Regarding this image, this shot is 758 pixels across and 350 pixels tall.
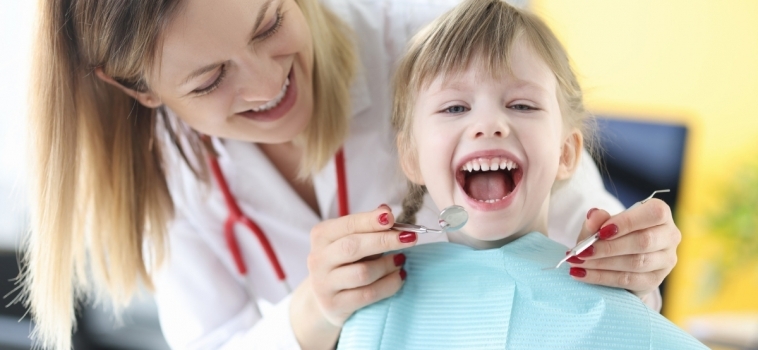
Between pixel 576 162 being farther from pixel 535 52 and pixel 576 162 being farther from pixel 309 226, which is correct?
pixel 309 226

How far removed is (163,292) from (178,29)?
1.58 ft

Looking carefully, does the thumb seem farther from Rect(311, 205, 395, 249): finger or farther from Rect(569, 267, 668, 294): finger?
Rect(311, 205, 395, 249): finger

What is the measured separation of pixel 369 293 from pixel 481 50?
287 mm

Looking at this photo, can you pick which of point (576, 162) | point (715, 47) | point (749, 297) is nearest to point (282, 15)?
point (576, 162)

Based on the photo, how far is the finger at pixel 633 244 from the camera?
2.12ft

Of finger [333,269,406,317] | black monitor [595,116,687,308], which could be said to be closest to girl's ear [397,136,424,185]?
finger [333,269,406,317]

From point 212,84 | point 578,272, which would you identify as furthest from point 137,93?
point 578,272

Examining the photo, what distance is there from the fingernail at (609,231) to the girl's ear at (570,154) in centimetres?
10

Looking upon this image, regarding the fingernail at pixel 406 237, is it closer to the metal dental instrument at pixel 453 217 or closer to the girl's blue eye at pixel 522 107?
the metal dental instrument at pixel 453 217

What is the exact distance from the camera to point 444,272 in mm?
771

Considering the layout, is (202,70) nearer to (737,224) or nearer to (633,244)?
(633,244)

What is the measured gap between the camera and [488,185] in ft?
2.32

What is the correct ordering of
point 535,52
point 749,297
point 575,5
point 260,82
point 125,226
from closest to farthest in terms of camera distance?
point 535,52 → point 260,82 → point 125,226 → point 575,5 → point 749,297

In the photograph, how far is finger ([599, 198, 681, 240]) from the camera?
64cm
